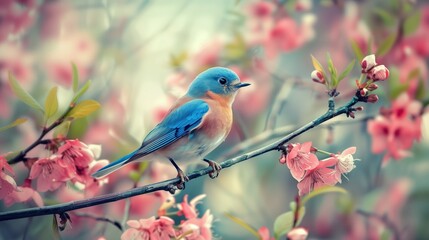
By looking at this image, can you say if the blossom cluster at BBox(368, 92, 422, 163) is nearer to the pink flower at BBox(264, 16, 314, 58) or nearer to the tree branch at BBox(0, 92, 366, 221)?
the pink flower at BBox(264, 16, 314, 58)

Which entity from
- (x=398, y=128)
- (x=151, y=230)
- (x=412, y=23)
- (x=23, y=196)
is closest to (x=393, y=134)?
(x=398, y=128)

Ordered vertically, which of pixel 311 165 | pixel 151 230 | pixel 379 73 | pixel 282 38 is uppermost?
pixel 282 38

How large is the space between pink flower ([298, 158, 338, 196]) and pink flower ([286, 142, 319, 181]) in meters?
0.02

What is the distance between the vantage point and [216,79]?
3.05 feet

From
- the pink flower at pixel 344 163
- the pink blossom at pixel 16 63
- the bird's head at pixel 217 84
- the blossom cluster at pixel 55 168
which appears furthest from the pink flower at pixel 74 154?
the pink blossom at pixel 16 63

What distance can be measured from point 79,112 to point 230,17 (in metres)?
0.87

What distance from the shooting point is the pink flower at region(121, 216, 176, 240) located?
2.57 ft

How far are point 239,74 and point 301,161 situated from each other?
2.92ft

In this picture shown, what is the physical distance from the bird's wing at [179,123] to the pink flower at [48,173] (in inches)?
5.0

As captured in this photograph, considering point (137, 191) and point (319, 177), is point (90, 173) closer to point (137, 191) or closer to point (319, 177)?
point (137, 191)

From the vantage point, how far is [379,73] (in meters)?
0.68

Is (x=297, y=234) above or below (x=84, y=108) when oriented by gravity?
below

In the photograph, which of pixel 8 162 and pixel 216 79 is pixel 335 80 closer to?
pixel 216 79

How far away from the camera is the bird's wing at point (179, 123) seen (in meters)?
0.87
